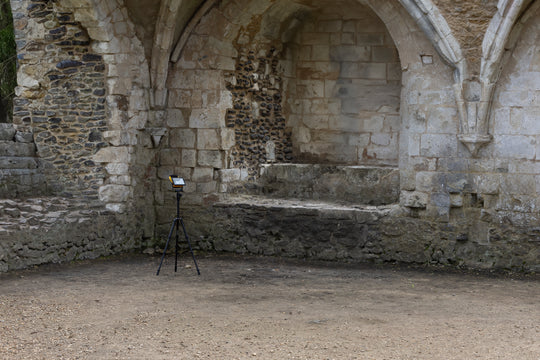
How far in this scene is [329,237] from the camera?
27.6ft

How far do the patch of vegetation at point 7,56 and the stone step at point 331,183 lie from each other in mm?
5189

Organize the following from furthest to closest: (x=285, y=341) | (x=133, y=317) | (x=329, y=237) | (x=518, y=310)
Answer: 1. (x=329, y=237)
2. (x=518, y=310)
3. (x=133, y=317)
4. (x=285, y=341)

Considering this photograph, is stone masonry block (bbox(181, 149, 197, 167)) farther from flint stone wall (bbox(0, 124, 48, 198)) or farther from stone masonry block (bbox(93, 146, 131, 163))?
flint stone wall (bbox(0, 124, 48, 198))

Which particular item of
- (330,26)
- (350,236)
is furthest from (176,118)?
(350,236)

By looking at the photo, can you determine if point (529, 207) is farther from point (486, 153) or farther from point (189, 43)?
point (189, 43)

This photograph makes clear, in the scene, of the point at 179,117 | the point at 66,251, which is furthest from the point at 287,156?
the point at 66,251

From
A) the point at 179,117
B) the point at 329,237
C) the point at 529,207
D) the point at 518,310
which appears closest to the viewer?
the point at 518,310

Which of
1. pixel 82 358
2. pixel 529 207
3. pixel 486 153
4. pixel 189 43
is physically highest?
pixel 189 43

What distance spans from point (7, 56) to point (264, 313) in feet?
26.6

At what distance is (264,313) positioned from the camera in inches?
233

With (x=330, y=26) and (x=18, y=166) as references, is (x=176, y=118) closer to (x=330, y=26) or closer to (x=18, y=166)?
(x=18, y=166)

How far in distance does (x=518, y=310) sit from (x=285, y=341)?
2236 mm

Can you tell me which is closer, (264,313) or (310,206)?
(264,313)

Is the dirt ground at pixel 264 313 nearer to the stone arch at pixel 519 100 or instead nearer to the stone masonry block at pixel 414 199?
the stone masonry block at pixel 414 199
